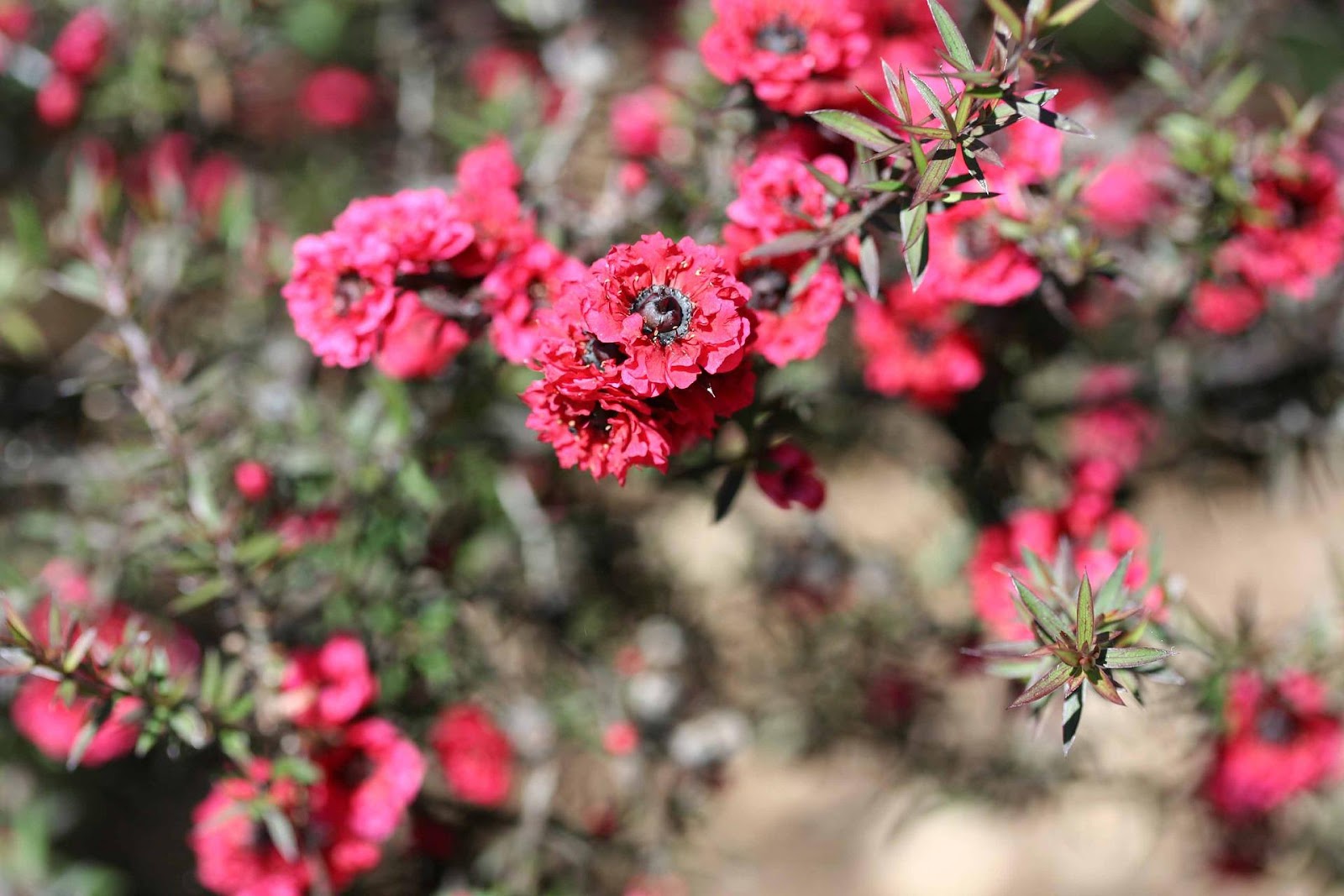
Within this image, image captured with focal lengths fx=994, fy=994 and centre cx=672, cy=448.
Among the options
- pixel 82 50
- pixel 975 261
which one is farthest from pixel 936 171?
pixel 82 50

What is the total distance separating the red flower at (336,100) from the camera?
2.48 meters

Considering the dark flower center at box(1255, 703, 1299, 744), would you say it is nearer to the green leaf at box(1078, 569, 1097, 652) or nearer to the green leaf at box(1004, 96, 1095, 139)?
the green leaf at box(1078, 569, 1097, 652)

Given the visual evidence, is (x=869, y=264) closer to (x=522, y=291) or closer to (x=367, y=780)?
(x=522, y=291)

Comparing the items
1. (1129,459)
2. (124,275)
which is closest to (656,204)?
(124,275)

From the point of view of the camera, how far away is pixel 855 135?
3.02 feet

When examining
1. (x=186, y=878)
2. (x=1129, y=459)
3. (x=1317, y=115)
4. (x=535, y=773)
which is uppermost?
(x=1317, y=115)

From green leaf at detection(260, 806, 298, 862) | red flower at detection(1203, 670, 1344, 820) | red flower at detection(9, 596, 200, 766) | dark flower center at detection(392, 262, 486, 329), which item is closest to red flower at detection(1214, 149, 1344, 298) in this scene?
red flower at detection(1203, 670, 1344, 820)

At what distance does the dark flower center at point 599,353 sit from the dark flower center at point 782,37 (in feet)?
1.49

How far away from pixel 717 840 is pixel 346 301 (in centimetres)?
184

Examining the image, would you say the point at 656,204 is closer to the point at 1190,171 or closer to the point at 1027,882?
the point at 1190,171

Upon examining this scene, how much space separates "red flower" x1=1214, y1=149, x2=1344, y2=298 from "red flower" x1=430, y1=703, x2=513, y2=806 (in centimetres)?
134

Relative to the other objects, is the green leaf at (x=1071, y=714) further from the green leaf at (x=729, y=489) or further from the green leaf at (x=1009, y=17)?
the green leaf at (x=1009, y=17)

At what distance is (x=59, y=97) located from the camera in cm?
185

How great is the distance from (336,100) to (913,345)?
1.78 meters
